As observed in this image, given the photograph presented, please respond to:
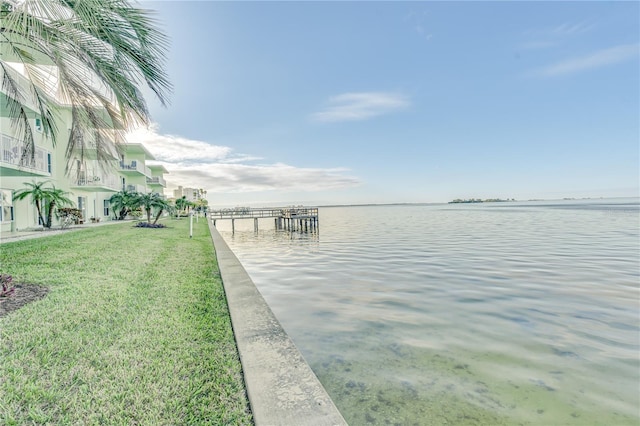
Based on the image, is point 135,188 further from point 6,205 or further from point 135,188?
point 6,205

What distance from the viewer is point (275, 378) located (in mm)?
2764

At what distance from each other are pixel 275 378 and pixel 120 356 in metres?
1.84

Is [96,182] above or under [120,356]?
above

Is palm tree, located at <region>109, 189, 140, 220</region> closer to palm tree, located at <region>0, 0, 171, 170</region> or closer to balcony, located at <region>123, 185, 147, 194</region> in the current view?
balcony, located at <region>123, 185, 147, 194</region>

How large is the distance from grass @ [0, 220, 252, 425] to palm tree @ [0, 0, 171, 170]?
2.85 metres

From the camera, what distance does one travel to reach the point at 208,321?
4410mm

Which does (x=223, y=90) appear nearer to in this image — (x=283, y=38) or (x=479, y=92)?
(x=283, y=38)

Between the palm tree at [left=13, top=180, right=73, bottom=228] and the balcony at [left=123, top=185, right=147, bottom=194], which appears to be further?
the balcony at [left=123, top=185, right=147, bottom=194]

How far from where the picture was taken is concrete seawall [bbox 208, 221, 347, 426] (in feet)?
7.34

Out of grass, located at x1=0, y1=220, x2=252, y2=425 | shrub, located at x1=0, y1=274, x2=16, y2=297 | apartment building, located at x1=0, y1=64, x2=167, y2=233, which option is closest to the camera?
grass, located at x1=0, y1=220, x2=252, y2=425

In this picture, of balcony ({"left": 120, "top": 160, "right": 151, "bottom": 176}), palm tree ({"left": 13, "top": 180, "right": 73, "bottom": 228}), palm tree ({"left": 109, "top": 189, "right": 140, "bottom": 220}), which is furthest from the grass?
balcony ({"left": 120, "top": 160, "right": 151, "bottom": 176})

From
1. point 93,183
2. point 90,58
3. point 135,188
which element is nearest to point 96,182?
point 93,183

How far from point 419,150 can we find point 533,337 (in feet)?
138

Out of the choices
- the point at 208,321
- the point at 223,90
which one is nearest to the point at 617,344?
the point at 208,321
